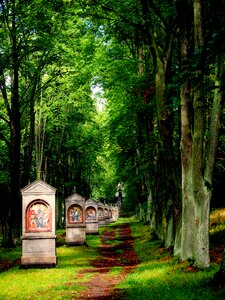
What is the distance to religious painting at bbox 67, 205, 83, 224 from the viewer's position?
27938 millimetres

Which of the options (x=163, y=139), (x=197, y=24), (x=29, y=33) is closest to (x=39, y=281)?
(x=163, y=139)

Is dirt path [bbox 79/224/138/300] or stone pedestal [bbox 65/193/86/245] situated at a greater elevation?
stone pedestal [bbox 65/193/86/245]

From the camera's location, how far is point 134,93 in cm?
2444

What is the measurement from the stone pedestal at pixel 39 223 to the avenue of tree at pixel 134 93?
4.92 meters

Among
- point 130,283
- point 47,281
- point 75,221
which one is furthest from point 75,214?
point 130,283

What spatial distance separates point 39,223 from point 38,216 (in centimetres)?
31

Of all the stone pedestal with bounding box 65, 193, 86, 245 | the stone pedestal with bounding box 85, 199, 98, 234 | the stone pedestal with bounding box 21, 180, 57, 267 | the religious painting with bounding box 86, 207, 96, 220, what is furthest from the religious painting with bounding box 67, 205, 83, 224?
the religious painting with bounding box 86, 207, 96, 220

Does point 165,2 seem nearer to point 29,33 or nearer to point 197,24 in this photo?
point 197,24

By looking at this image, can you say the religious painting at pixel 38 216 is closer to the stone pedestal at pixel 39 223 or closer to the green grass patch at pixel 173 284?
the stone pedestal at pixel 39 223

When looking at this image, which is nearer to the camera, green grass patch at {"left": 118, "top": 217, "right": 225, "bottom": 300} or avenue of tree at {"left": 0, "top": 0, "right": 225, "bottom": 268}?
green grass patch at {"left": 118, "top": 217, "right": 225, "bottom": 300}

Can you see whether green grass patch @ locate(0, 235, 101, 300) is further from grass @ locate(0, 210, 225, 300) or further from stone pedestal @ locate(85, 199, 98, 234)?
stone pedestal @ locate(85, 199, 98, 234)

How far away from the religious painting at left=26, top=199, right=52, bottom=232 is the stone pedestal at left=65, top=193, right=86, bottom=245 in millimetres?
9614

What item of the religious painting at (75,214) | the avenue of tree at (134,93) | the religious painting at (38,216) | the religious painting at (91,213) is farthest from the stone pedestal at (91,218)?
the religious painting at (38,216)

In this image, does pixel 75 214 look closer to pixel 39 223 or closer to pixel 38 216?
pixel 39 223
